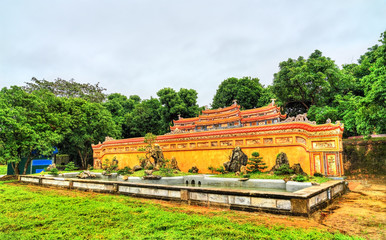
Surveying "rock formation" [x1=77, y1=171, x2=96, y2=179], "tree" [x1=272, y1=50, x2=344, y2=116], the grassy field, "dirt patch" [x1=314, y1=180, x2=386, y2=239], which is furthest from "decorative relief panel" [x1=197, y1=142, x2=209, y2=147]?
"tree" [x1=272, y1=50, x2=344, y2=116]

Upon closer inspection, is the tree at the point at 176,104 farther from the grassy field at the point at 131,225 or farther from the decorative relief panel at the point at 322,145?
the grassy field at the point at 131,225

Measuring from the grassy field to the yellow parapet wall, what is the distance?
8.74 m

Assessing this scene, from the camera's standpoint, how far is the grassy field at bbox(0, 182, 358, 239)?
12.9ft

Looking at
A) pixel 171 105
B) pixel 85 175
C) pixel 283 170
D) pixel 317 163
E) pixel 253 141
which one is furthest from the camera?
pixel 171 105

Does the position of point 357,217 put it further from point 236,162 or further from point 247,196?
point 236,162

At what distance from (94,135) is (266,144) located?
18573mm

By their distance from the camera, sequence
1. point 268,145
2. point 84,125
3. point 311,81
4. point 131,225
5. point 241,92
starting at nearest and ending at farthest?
point 131,225, point 268,145, point 311,81, point 84,125, point 241,92

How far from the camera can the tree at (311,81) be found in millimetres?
19891

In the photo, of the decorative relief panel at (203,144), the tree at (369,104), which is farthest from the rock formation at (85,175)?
the tree at (369,104)

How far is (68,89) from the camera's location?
33.2 m

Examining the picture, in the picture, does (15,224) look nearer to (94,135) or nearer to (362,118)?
(362,118)

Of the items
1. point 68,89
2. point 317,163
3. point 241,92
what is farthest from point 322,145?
point 68,89

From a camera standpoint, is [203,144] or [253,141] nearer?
[253,141]

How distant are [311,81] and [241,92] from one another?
12.2 m
